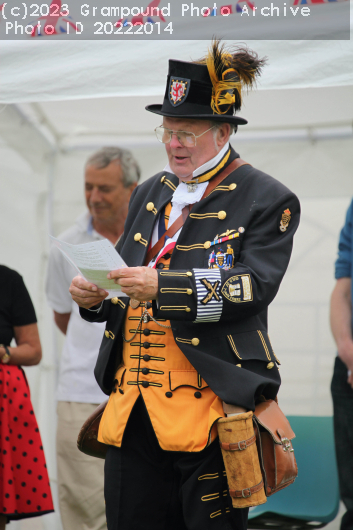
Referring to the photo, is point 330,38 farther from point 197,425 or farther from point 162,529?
point 162,529

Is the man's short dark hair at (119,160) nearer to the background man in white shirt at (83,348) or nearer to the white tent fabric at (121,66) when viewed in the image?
the background man in white shirt at (83,348)

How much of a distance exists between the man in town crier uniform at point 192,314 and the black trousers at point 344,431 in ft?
4.07

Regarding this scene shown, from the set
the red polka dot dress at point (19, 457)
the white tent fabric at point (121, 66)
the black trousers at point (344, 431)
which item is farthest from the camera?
the black trousers at point (344, 431)

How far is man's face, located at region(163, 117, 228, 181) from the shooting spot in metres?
2.17

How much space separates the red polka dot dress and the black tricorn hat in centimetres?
157

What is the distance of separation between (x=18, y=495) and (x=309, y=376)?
191 centimetres

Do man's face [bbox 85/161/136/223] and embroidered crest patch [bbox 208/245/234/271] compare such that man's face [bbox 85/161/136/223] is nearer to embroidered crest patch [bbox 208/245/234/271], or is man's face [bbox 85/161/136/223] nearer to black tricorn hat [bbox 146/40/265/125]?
black tricorn hat [bbox 146/40/265/125]

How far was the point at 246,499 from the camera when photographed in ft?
6.34

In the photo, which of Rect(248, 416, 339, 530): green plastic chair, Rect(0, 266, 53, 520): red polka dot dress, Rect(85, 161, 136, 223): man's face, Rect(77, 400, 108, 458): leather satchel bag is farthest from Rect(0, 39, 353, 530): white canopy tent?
Rect(77, 400, 108, 458): leather satchel bag

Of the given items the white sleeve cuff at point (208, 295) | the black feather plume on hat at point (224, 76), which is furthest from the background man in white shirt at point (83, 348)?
the white sleeve cuff at point (208, 295)

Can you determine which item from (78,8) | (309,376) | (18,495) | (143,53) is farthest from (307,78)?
(18,495)

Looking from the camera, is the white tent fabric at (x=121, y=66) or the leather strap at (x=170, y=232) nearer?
the leather strap at (x=170, y=232)

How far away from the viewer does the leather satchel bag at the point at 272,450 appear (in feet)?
6.63

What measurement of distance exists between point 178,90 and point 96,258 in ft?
2.30
